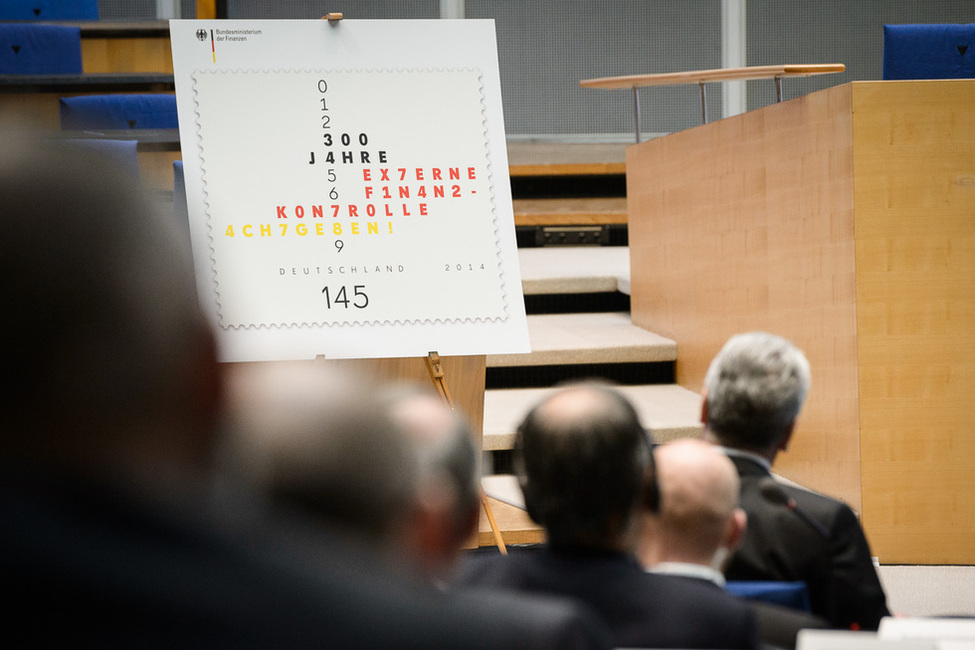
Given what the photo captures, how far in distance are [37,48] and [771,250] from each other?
153 inches

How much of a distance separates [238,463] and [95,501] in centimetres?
10

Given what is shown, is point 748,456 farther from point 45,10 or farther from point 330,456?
point 45,10

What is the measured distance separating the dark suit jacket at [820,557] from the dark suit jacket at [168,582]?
4.09 feet

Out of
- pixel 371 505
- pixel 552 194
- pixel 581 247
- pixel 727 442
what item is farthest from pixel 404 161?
pixel 552 194

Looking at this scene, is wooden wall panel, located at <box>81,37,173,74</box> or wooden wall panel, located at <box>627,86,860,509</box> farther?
wooden wall panel, located at <box>81,37,173,74</box>

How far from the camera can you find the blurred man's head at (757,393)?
62.4 inches

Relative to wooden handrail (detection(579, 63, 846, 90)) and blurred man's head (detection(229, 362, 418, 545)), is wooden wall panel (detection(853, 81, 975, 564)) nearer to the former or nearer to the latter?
wooden handrail (detection(579, 63, 846, 90))

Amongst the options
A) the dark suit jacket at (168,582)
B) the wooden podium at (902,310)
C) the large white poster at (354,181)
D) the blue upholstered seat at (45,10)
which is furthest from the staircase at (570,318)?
the blue upholstered seat at (45,10)

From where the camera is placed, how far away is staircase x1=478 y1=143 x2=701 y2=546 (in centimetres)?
315

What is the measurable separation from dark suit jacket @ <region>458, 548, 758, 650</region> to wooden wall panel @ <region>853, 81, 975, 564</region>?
5.48 feet

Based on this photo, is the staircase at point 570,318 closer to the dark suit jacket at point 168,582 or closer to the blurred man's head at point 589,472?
the blurred man's head at point 589,472

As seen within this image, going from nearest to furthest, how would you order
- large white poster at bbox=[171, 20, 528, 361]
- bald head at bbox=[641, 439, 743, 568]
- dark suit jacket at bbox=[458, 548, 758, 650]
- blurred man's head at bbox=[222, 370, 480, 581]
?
1. blurred man's head at bbox=[222, 370, 480, 581]
2. dark suit jacket at bbox=[458, 548, 758, 650]
3. bald head at bbox=[641, 439, 743, 568]
4. large white poster at bbox=[171, 20, 528, 361]

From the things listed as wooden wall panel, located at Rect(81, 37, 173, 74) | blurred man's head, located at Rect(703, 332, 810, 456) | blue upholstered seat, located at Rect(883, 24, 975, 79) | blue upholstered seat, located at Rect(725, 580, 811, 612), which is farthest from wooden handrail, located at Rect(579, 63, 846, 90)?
blue upholstered seat, located at Rect(725, 580, 811, 612)

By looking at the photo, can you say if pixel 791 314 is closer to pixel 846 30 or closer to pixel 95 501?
pixel 95 501
